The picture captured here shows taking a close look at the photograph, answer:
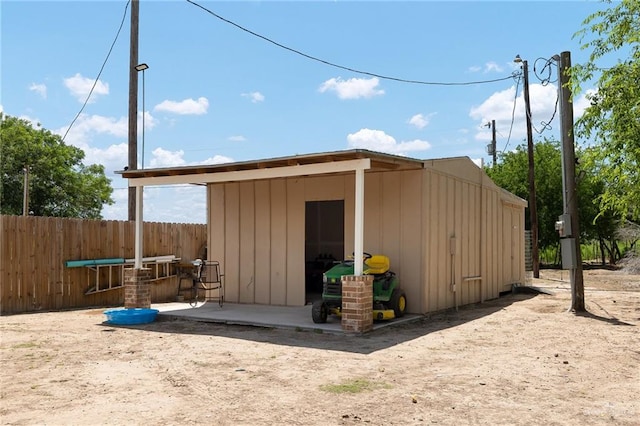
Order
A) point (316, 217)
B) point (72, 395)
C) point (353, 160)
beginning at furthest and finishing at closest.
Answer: point (316, 217), point (353, 160), point (72, 395)

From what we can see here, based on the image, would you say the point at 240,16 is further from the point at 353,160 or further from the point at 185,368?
the point at 185,368

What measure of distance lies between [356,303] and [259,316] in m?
2.10

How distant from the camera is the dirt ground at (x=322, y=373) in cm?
421

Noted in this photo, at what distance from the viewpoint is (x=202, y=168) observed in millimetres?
9281

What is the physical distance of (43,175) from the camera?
18828 mm

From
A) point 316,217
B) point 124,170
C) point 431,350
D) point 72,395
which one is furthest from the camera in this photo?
point 316,217

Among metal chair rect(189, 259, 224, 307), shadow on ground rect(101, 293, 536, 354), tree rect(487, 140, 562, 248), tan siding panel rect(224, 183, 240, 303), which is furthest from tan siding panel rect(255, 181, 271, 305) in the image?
tree rect(487, 140, 562, 248)

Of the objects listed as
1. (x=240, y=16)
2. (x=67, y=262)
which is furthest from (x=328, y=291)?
(x=240, y=16)

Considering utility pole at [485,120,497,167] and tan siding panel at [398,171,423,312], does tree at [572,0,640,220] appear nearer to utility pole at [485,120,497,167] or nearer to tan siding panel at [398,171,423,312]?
tan siding panel at [398,171,423,312]

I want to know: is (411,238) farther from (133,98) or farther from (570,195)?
(133,98)

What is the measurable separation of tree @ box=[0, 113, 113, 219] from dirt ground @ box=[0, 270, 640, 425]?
10.6m

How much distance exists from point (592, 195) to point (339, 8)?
1504 centimetres

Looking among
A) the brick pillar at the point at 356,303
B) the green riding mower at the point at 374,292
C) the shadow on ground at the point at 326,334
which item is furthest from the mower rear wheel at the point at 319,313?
the brick pillar at the point at 356,303

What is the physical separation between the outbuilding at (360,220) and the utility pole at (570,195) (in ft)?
5.87
